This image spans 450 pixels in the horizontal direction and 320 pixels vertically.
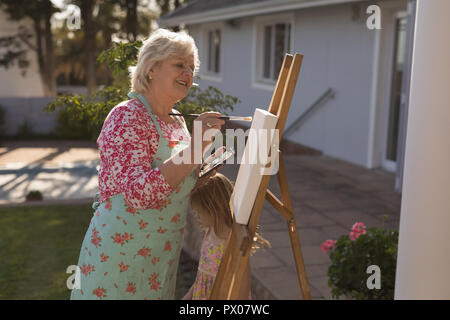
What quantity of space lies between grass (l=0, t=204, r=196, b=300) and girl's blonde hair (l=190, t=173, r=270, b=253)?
219 centimetres

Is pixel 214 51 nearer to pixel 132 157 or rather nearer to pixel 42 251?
pixel 42 251

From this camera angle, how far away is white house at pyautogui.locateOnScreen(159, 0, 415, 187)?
26.0 ft

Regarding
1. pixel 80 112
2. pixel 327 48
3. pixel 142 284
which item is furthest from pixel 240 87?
pixel 142 284

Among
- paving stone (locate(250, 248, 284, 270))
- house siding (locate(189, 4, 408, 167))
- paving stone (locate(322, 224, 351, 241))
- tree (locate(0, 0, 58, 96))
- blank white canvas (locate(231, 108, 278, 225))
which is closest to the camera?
blank white canvas (locate(231, 108, 278, 225))

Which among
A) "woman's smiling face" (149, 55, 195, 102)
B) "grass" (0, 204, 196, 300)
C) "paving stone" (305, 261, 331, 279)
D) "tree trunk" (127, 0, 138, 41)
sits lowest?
"grass" (0, 204, 196, 300)

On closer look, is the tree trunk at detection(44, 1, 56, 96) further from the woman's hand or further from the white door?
the woman's hand

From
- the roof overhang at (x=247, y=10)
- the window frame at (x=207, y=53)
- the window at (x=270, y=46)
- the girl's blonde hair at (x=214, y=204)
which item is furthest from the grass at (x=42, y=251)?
the window frame at (x=207, y=53)

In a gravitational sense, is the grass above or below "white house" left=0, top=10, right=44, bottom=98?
below

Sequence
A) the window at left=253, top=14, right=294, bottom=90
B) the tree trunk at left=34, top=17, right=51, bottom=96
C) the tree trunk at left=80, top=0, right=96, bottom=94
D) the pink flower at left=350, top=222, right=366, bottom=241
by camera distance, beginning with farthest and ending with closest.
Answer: the tree trunk at left=34, top=17, right=51, bottom=96, the tree trunk at left=80, top=0, right=96, bottom=94, the window at left=253, top=14, right=294, bottom=90, the pink flower at left=350, top=222, right=366, bottom=241

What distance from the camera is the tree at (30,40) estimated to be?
1803 cm

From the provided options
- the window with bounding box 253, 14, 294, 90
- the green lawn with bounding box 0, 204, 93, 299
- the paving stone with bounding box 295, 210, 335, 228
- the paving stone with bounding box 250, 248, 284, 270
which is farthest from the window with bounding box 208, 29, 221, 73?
the paving stone with bounding box 250, 248, 284, 270

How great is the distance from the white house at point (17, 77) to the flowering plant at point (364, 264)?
1735 cm

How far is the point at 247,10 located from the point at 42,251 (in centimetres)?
739

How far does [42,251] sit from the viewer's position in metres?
5.30
